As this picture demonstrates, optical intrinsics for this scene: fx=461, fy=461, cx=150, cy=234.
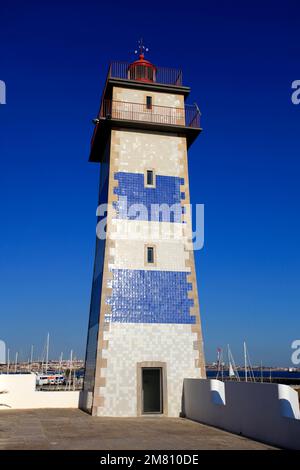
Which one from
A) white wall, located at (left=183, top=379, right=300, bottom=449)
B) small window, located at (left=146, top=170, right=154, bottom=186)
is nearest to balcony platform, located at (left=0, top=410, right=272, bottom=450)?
white wall, located at (left=183, top=379, right=300, bottom=449)

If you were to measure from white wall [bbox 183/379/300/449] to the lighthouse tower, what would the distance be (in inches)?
67.6

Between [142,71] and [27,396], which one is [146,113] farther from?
[27,396]

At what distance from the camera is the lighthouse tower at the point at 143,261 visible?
53.1ft

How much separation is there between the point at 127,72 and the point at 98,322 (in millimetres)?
11078

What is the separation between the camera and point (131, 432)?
464 inches

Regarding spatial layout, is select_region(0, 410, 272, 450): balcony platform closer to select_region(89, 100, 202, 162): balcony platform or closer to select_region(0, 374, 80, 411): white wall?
select_region(0, 374, 80, 411): white wall

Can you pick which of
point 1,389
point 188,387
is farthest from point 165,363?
point 1,389

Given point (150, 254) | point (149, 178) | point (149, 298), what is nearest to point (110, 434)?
point (149, 298)

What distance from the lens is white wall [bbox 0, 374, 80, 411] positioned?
18703mm

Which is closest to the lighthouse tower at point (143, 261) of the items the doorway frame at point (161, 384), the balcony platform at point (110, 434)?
the doorway frame at point (161, 384)

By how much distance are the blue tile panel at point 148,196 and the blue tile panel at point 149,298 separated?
2222mm

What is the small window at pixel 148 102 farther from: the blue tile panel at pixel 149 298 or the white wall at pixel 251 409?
the white wall at pixel 251 409

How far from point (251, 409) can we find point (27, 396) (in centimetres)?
1094
